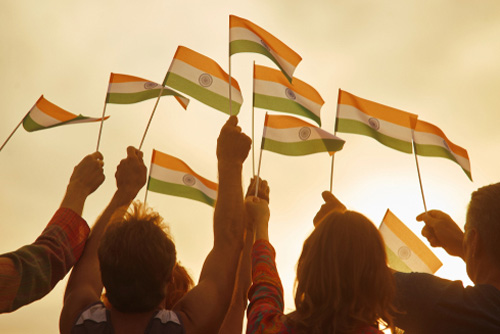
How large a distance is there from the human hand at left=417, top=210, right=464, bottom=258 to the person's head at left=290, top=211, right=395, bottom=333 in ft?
5.66

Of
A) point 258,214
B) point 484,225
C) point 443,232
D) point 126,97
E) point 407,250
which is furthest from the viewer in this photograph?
point 407,250

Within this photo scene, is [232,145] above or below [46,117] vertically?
below

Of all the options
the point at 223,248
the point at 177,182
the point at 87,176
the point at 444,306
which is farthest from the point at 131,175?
the point at 177,182

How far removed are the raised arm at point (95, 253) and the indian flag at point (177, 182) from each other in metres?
3.09

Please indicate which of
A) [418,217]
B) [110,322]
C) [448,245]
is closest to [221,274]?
[110,322]

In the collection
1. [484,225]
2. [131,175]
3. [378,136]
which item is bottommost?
[484,225]

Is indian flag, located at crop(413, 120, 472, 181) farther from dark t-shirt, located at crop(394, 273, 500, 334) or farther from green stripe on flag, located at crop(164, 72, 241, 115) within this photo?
dark t-shirt, located at crop(394, 273, 500, 334)

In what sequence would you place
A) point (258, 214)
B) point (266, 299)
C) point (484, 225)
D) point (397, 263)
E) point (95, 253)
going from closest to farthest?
point (266, 299)
point (484, 225)
point (95, 253)
point (258, 214)
point (397, 263)

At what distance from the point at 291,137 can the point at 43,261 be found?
4.11 metres

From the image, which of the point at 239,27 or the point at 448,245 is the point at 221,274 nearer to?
the point at 448,245

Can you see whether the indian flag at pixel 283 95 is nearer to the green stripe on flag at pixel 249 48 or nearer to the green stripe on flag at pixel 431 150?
the green stripe on flag at pixel 249 48

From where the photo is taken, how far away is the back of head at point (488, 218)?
Answer: 3076 mm

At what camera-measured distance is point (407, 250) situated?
280 inches

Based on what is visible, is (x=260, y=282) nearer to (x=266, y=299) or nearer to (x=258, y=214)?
(x=266, y=299)
